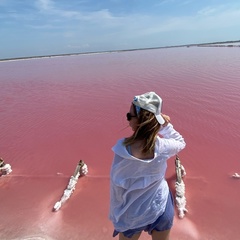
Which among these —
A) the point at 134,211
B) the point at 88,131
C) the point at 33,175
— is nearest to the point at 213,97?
the point at 88,131

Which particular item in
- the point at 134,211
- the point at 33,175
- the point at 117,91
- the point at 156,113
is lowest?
the point at 117,91

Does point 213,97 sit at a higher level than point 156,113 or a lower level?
lower

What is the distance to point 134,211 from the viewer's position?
1644 mm

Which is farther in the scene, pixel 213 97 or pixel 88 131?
pixel 213 97

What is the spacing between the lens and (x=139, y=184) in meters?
1.55

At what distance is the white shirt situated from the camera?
1484 millimetres

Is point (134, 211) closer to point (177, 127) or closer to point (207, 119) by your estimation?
point (177, 127)

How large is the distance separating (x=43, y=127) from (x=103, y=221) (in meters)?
4.71

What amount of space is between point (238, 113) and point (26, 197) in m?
6.11

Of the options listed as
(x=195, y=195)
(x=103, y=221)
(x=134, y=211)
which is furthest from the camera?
(x=195, y=195)

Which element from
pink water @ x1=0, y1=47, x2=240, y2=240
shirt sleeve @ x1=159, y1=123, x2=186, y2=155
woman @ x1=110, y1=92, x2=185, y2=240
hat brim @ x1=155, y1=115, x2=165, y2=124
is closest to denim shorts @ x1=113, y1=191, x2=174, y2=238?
woman @ x1=110, y1=92, x2=185, y2=240

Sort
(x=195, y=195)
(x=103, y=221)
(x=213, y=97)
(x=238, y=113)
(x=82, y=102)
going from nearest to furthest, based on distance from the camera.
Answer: (x=103, y=221), (x=195, y=195), (x=238, y=113), (x=213, y=97), (x=82, y=102)

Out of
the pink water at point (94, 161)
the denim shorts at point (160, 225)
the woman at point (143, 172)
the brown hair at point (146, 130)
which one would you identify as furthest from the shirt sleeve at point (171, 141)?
the pink water at point (94, 161)

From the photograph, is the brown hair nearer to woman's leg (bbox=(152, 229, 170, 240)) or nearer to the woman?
the woman
